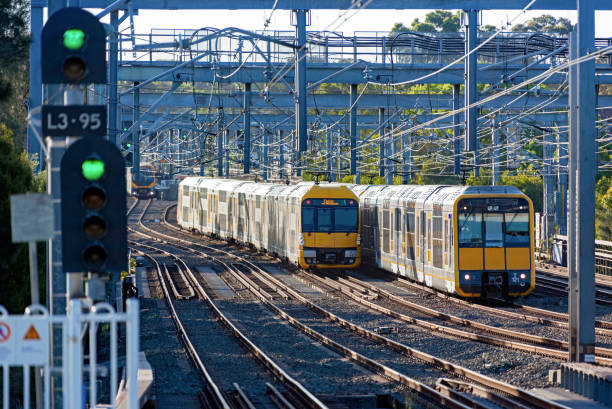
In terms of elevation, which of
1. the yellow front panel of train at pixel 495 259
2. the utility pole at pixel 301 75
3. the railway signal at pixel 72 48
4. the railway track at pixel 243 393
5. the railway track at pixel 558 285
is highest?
the utility pole at pixel 301 75

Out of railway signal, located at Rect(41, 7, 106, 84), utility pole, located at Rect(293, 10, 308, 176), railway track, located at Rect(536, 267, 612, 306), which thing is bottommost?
railway track, located at Rect(536, 267, 612, 306)

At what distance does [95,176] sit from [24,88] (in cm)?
3447

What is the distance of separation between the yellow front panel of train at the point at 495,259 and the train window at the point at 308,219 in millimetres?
9235

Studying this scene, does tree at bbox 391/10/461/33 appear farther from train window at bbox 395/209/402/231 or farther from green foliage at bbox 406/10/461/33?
train window at bbox 395/209/402/231

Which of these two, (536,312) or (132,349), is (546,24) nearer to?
(536,312)

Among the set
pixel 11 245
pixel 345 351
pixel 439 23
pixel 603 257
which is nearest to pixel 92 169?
pixel 11 245

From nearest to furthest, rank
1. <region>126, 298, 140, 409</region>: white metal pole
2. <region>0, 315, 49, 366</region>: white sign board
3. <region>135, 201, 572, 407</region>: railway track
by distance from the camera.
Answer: <region>126, 298, 140, 409</region>: white metal pole → <region>0, 315, 49, 366</region>: white sign board → <region>135, 201, 572, 407</region>: railway track

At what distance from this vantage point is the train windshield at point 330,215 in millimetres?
31703

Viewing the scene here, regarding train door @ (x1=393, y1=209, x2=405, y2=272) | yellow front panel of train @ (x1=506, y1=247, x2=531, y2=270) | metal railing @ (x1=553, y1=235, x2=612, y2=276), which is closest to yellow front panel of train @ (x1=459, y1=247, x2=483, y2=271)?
yellow front panel of train @ (x1=506, y1=247, x2=531, y2=270)

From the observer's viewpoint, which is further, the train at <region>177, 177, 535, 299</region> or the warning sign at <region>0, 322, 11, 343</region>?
the train at <region>177, 177, 535, 299</region>

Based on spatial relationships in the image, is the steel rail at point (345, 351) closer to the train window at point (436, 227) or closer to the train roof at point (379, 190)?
the train roof at point (379, 190)

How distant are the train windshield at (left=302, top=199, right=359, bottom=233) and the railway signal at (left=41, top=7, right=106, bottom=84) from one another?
2365cm

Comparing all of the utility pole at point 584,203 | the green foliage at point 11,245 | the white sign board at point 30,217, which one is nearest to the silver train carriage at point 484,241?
the utility pole at point 584,203

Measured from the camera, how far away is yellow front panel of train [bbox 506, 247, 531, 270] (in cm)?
2362
